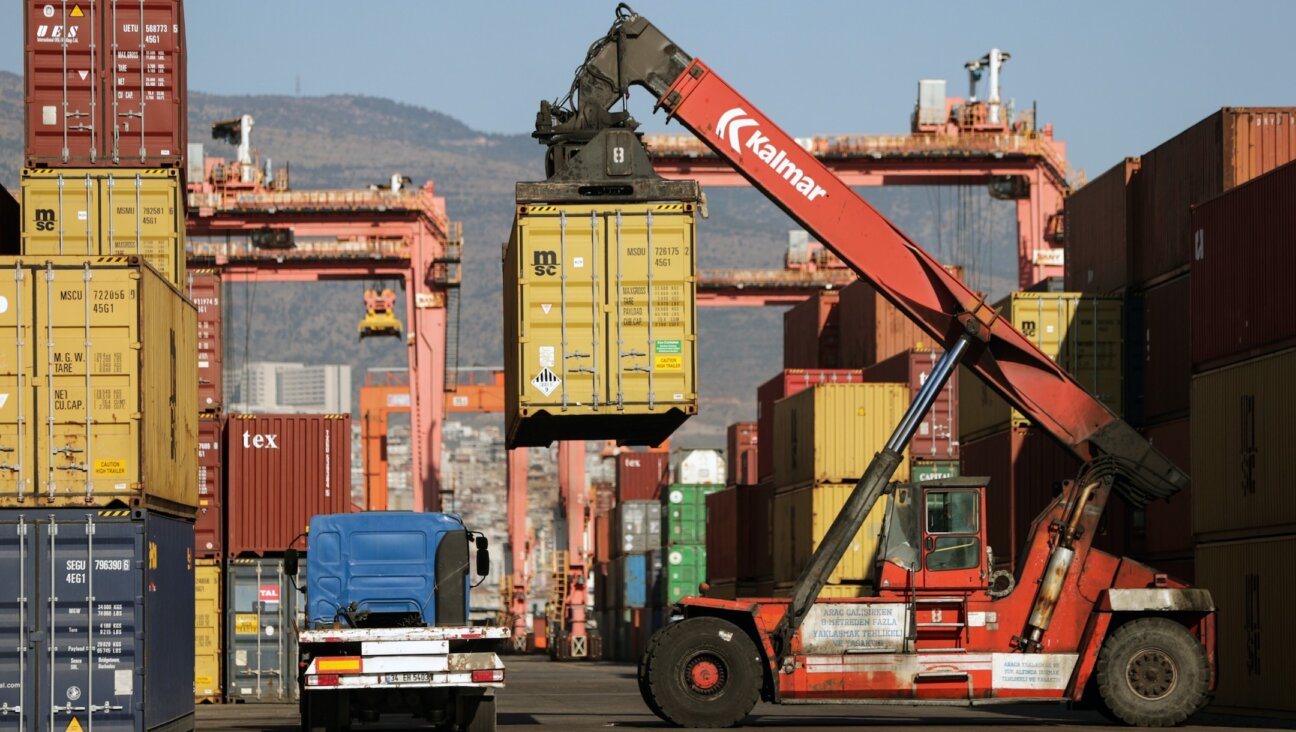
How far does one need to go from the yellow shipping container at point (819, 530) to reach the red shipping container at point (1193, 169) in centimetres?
660

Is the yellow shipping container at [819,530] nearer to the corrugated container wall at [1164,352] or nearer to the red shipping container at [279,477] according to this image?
the corrugated container wall at [1164,352]

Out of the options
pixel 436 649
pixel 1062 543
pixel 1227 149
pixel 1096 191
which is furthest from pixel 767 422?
pixel 436 649

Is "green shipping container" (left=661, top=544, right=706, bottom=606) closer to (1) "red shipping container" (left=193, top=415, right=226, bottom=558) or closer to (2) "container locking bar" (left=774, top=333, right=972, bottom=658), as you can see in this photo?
(1) "red shipping container" (left=193, top=415, right=226, bottom=558)

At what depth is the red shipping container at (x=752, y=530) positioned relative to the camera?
146 ft

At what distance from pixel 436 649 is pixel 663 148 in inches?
1693

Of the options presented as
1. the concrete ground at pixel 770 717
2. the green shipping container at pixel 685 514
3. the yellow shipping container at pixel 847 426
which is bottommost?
the concrete ground at pixel 770 717

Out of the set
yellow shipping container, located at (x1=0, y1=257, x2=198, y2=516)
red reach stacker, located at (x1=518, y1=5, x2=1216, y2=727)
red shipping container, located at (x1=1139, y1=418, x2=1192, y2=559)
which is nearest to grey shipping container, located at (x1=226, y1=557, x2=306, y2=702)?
red reach stacker, located at (x1=518, y1=5, x2=1216, y2=727)

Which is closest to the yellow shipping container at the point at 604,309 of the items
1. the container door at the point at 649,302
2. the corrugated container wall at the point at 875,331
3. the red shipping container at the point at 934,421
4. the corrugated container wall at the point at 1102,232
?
the container door at the point at 649,302

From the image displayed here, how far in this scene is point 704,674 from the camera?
23.6 m

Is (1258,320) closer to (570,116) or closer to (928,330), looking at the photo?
(928,330)

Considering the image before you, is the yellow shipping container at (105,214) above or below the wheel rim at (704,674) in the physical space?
above

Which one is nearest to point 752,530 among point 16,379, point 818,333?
point 818,333

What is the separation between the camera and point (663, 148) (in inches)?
2437

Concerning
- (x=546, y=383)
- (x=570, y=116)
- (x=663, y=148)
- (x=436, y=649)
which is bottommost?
(x=436, y=649)
